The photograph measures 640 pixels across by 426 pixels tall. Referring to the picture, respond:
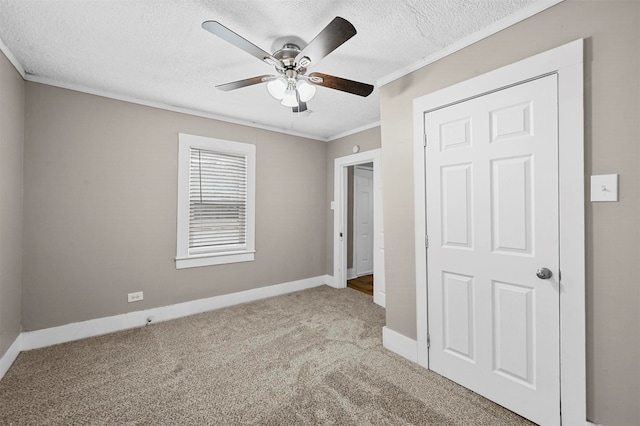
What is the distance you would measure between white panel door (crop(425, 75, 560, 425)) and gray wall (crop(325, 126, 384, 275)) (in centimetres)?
192

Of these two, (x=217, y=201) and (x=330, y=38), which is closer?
(x=330, y=38)

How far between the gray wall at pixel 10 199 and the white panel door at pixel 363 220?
4.35 metres

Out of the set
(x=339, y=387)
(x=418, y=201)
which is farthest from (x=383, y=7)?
(x=339, y=387)

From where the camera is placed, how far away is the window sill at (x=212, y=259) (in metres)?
3.38

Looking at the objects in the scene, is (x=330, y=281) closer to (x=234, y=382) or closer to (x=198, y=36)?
(x=234, y=382)

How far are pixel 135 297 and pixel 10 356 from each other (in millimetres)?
975

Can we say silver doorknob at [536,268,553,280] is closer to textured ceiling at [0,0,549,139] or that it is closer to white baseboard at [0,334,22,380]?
textured ceiling at [0,0,549,139]

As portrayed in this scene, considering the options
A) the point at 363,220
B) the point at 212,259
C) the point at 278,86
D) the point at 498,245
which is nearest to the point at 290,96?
the point at 278,86

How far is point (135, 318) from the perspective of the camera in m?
3.05

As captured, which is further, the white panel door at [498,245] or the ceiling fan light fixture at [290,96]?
the ceiling fan light fixture at [290,96]

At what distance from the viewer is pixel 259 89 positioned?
2.85 metres

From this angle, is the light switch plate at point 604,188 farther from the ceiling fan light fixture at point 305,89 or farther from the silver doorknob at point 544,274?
the ceiling fan light fixture at point 305,89

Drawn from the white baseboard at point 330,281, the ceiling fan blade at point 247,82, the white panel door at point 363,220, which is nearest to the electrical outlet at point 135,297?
the ceiling fan blade at point 247,82

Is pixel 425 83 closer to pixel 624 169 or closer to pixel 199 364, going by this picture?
pixel 624 169
